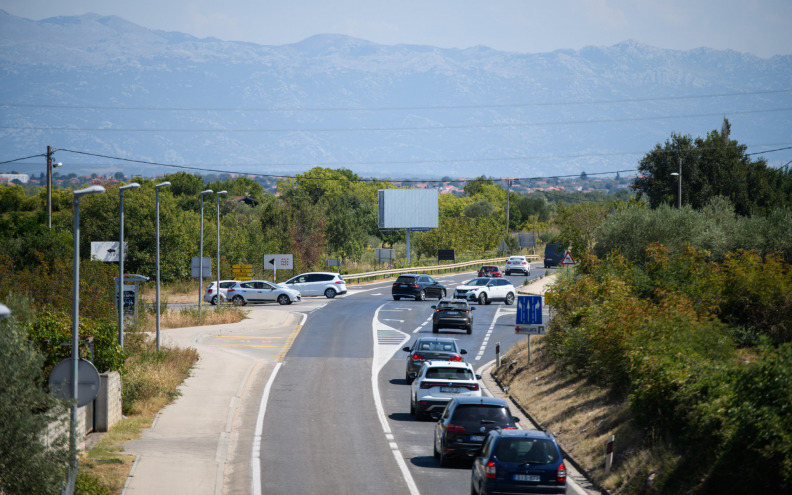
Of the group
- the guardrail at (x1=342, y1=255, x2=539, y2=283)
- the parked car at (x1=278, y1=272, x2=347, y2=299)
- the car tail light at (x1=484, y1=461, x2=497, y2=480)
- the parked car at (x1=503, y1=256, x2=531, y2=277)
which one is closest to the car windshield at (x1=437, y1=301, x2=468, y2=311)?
the parked car at (x1=278, y1=272, x2=347, y2=299)

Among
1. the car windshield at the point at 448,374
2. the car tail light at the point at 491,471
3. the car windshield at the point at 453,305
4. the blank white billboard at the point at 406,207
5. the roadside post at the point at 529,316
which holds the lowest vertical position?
the car tail light at the point at 491,471

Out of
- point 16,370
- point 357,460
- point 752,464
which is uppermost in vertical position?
point 16,370

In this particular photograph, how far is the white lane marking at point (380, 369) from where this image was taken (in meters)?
18.3

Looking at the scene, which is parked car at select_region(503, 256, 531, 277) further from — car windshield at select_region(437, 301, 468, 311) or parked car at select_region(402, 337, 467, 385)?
parked car at select_region(402, 337, 467, 385)

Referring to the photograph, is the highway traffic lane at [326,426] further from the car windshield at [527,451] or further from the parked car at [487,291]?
the parked car at [487,291]

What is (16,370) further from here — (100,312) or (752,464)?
(100,312)

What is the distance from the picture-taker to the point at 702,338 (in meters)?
19.9

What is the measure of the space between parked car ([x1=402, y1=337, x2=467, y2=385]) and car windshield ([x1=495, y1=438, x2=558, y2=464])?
539 inches

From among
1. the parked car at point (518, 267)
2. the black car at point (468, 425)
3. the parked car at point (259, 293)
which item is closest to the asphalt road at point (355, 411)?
the black car at point (468, 425)

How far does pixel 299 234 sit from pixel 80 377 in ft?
198

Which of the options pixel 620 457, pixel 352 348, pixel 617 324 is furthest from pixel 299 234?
pixel 620 457

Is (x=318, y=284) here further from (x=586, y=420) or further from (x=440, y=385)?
(x=586, y=420)

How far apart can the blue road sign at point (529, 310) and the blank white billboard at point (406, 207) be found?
223ft

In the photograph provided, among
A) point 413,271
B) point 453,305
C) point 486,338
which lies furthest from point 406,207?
point 486,338
